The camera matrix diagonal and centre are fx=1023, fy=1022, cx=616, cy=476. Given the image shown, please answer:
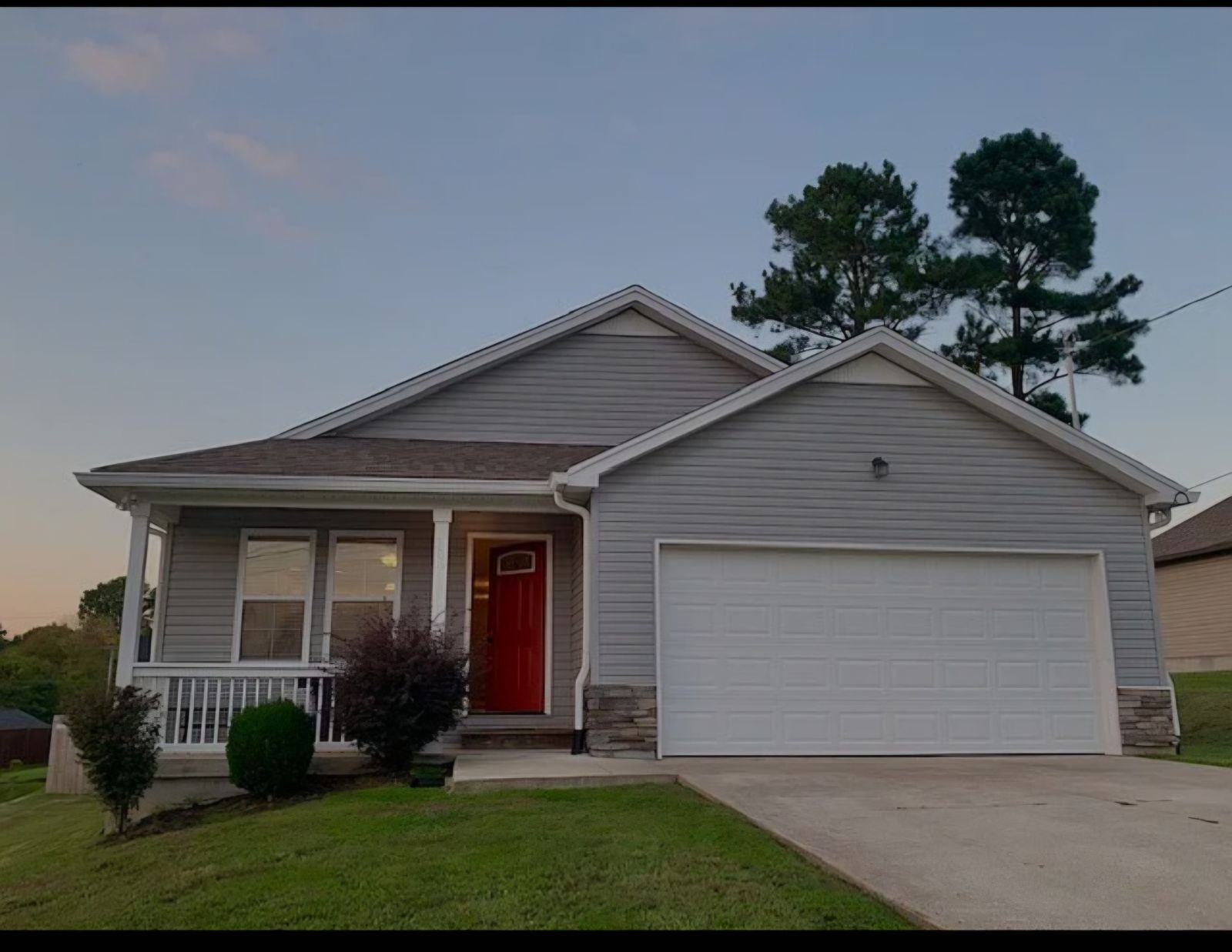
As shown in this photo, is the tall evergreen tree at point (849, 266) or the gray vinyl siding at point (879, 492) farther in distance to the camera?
the tall evergreen tree at point (849, 266)

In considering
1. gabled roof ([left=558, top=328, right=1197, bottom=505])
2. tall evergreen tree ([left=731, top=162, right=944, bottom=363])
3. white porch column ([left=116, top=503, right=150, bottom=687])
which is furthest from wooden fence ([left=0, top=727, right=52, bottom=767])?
gabled roof ([left=558, top=328, right=1197, bottom=505])

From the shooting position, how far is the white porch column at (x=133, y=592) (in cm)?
941

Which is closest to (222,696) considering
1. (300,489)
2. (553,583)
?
(300,489)

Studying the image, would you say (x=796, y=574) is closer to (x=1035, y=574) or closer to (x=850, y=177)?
(x=1035, y=574)

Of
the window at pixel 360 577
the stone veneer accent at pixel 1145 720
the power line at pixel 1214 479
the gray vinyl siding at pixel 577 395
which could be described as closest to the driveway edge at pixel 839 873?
the stone veneer accent at pixel 1145 720

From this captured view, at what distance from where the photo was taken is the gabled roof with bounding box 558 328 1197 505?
1042 centimetres

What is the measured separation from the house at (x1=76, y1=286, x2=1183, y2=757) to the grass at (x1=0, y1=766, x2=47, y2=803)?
7.13m

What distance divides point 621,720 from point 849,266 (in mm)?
19917

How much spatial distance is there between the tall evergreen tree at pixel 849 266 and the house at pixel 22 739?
21387 millimetres

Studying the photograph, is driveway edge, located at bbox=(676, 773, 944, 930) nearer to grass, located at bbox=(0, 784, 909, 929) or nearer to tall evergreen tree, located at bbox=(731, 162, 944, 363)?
grass, located at bbox=(0, 784, 909, 929)

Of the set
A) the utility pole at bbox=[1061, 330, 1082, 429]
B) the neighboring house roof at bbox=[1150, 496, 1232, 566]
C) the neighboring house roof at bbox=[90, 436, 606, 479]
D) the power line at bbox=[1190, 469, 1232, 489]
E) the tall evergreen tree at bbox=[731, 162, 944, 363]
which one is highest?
the tall evergreen tree at bbox=[731, 162, 944, 363]

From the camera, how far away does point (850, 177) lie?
26953 mm

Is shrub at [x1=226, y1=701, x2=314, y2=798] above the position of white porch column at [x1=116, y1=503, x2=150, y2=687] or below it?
below

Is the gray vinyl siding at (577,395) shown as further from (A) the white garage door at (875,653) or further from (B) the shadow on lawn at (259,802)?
(B) the shadow on lawn at (259,802)
